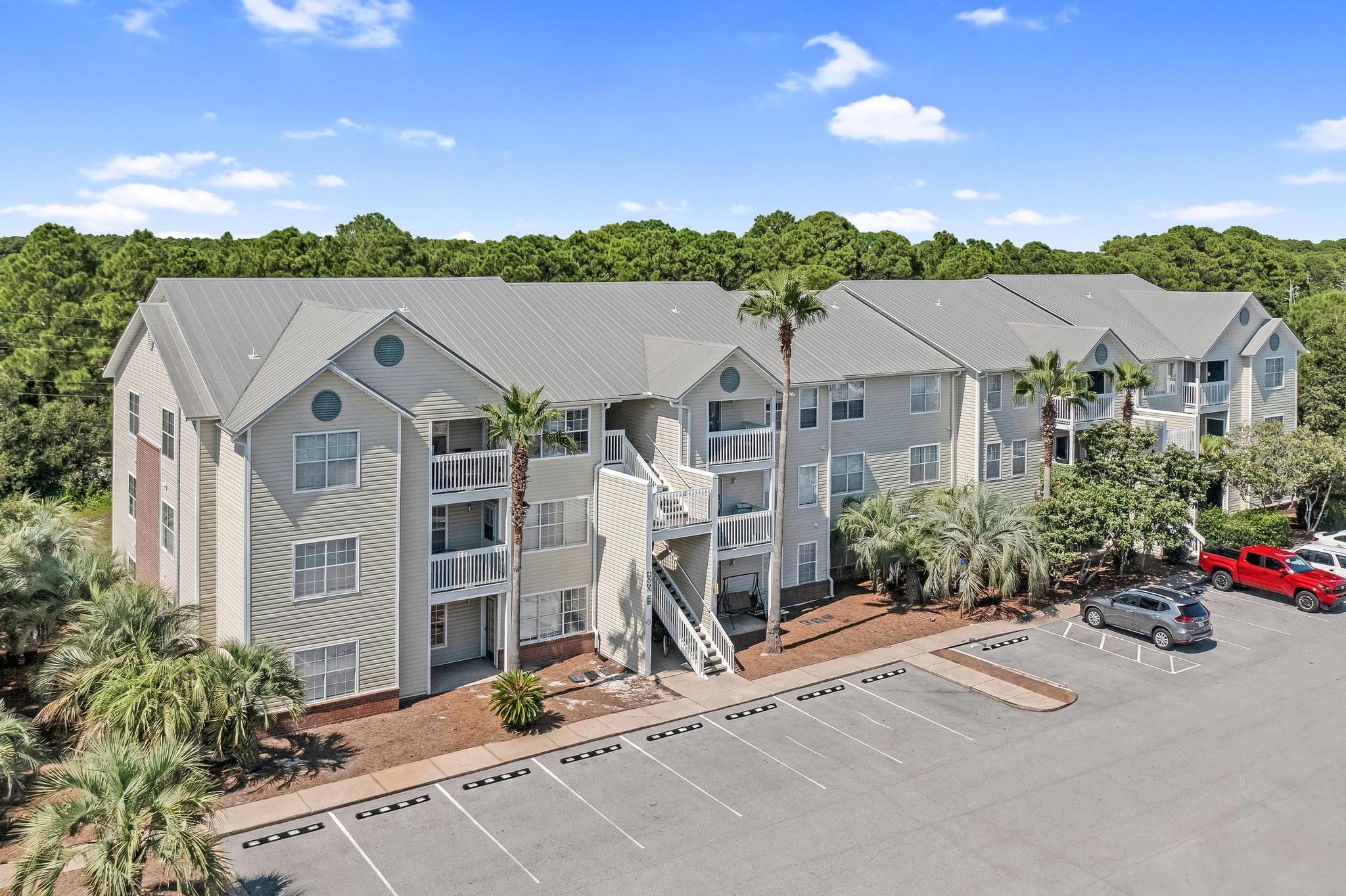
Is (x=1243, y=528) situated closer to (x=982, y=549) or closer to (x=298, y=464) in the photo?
(x=982, y=549)

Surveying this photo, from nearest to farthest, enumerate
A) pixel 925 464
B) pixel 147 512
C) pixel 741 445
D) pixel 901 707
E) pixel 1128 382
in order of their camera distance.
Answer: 1. pixel 901 707
2. pixel 147 512
3. pixel 741 445
4. pixel 925 464
5. pixel 1128 382

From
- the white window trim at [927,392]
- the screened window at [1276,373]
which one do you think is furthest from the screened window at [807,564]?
the screened window at [1276,373]

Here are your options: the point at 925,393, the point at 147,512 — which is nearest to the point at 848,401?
the point at 925,393

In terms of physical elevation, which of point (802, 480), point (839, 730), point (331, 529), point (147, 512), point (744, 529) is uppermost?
point (802, 480)

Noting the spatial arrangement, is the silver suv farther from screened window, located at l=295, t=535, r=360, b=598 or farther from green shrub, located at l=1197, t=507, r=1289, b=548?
screened window, located at l=295, t=535, r=360, b=598

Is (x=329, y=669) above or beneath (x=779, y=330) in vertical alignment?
beneath
